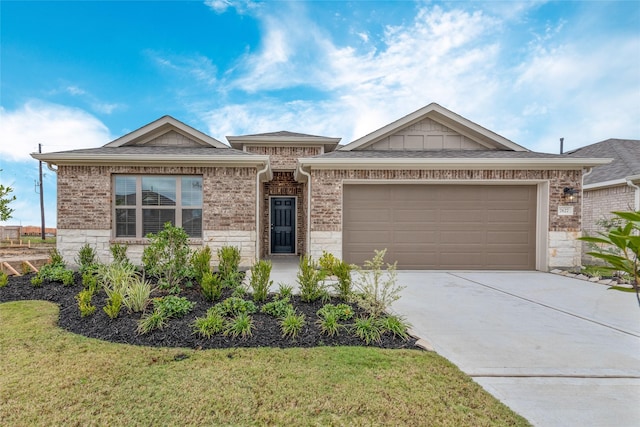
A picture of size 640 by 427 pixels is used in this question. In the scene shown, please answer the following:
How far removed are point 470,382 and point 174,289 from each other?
14.1ft

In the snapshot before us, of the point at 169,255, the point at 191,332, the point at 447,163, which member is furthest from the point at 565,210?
the point at 169,255

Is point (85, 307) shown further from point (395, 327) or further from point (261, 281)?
point (395, 327)

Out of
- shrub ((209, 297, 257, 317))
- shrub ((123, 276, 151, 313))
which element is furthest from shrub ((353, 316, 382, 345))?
shrub ((123, 276, 151, 313))

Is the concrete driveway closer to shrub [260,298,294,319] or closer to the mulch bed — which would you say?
the mulch bed

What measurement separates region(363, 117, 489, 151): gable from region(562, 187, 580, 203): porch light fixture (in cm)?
262

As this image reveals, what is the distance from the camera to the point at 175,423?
1.90m

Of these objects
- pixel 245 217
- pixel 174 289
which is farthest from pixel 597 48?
pixel 174 289

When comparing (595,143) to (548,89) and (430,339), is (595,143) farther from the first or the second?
(430,339)

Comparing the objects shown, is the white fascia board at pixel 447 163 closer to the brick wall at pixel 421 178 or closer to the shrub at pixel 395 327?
the brick wall at pixel 421 178

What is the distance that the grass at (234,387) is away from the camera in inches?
77.2

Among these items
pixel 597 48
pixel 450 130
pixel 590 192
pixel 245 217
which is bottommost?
pixel 245 217

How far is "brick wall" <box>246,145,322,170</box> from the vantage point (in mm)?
11245

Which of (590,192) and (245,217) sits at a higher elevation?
(590,192)

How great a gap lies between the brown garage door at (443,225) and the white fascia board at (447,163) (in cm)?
57
